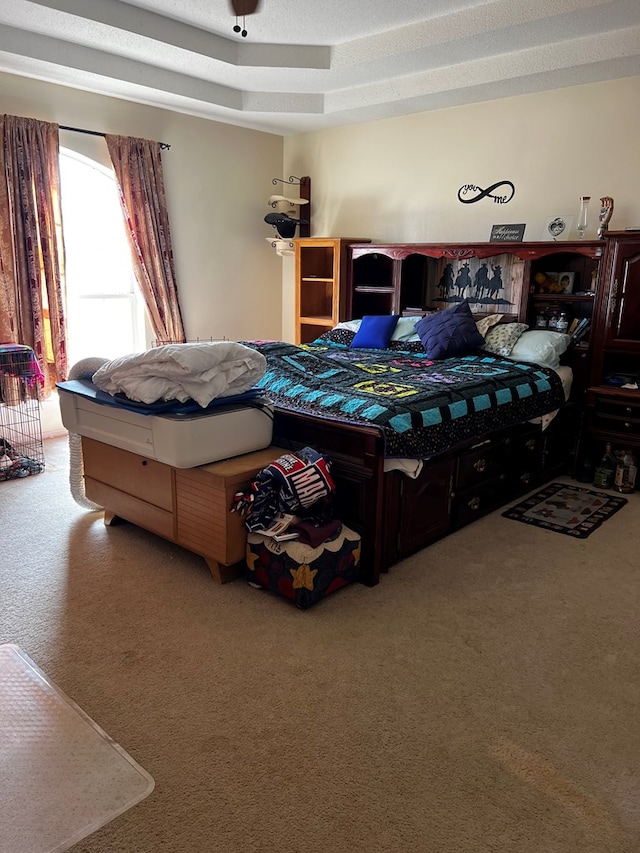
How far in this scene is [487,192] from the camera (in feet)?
16.2

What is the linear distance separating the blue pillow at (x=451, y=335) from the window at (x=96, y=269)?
249cm

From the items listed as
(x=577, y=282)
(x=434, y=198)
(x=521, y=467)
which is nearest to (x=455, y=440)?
(x=521, y=467)

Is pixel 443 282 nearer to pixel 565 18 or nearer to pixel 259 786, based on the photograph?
pixel 565 18

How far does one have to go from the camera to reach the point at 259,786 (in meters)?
1.75

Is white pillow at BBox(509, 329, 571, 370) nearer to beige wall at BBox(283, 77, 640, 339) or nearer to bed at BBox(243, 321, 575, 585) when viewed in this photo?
bed at BBox(243, 321, 575, 585)

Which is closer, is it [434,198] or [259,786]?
[259,786]

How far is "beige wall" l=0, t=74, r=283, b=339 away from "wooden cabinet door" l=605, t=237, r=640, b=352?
3346 mm

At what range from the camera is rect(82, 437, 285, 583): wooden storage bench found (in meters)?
2.72

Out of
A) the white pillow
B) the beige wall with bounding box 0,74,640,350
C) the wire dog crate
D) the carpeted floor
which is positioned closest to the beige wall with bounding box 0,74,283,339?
the beige wall with bounding box 0,74,640,350

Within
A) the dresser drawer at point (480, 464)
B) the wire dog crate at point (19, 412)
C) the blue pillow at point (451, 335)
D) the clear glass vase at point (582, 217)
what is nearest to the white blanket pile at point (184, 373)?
the dresser drawer at point (480, 464)

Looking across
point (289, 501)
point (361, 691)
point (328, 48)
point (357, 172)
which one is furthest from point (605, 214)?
point (361, 691)

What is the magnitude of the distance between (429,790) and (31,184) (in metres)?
4.46

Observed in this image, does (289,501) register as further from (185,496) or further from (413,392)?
(413,392)

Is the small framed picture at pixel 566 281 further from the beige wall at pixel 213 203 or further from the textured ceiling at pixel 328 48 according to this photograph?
the beige wall at pixel 213 203
